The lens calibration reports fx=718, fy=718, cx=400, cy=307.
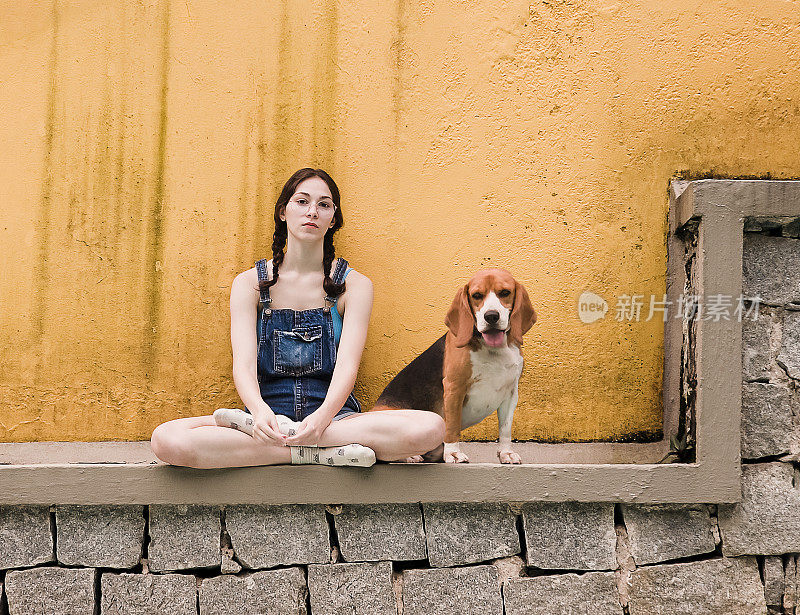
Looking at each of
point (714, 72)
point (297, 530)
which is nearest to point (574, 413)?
point (297, 530)

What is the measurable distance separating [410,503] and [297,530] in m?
0.42

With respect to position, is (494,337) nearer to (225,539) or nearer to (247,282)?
→ (247,282)

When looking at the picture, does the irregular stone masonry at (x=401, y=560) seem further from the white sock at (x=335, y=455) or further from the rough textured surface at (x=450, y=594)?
the white sock at (x=335, y=455)

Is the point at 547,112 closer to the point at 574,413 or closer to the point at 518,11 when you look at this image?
the point at 518,11

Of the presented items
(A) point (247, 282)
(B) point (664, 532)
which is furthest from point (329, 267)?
(B) point (664, 532)

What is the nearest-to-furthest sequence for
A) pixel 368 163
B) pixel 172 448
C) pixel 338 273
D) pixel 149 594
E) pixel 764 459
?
pixel 172 448 → pixel 149 594 → pixel 764 459 → pixel 338 273 → pixel 368 163

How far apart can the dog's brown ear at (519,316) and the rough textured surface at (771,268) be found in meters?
0.85

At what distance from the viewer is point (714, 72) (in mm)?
3121

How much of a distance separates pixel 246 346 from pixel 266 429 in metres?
0.35

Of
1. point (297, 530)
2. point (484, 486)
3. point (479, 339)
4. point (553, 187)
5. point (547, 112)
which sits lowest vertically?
point (297, 530)

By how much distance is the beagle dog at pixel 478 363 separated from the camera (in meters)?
2.61

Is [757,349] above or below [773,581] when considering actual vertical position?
above

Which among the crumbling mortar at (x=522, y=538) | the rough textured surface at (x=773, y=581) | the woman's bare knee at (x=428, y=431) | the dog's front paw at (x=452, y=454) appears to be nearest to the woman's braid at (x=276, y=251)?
the woman's bare knee at (x=428, y=431)

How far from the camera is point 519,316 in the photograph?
2.66 metres
